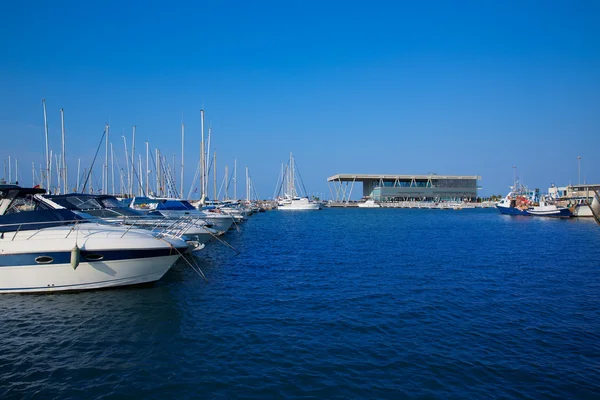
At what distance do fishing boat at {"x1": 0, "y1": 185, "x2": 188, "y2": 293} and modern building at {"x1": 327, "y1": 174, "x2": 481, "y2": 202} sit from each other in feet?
474

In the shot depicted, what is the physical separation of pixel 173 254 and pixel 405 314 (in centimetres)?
834

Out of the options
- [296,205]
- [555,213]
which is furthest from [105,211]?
[296,205]

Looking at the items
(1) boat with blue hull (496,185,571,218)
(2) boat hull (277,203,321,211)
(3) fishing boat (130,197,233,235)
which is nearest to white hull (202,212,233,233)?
(3) fishing boat (130,197,233,235)

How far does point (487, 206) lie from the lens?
510 ft

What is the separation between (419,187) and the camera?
15900 cm

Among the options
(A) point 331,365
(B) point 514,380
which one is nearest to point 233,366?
(A) point 331,365

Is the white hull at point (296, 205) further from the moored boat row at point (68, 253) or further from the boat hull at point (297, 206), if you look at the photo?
the moored boat row at point (68, 253)

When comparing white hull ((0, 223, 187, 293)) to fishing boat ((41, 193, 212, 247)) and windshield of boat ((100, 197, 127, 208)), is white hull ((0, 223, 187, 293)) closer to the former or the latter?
fishing boat ((41, 193, 212, 247))

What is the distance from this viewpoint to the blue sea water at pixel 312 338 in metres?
7.61

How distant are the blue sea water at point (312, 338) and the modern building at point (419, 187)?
140567 mm

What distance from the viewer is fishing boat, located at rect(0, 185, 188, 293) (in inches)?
522

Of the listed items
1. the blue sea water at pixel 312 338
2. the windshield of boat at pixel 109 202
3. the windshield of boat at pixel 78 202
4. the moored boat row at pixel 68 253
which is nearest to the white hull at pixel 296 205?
the windshield of boat at pixel 109 202

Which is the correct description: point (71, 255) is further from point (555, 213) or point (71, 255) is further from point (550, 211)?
point (550, 211)

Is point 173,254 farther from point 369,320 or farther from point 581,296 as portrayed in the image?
point 581,296
